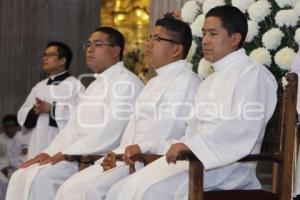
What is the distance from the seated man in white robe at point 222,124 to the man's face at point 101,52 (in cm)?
153

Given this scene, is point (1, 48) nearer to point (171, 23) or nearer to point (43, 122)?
point (43, 122)

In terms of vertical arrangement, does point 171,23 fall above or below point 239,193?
above

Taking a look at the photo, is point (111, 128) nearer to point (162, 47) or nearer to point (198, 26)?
point (162, 47)

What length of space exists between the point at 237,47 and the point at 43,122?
339 centimetres

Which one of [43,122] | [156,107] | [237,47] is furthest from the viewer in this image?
[43,122]

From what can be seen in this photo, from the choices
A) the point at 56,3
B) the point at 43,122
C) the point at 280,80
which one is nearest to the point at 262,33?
the point at 280,80

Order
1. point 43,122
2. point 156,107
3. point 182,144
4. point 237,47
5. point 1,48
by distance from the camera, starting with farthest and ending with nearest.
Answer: point 1,48, point 43,122, point 156,107, point 237,47, point 182,144

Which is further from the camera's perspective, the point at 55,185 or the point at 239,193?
the point at 55,185

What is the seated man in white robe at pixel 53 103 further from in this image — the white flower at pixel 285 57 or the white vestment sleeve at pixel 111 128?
the white flower at pixel 285 57

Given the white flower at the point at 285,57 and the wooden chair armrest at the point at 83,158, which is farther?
the wooden chair armrest at the point at 83,158

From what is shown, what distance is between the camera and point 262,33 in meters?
6.78

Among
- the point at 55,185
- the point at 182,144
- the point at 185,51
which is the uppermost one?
the point at 185,51

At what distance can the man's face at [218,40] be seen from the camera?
5867 mm

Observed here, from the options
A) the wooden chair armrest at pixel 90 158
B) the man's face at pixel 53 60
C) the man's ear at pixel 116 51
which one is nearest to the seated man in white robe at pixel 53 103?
the man's face at pixel 53 60
